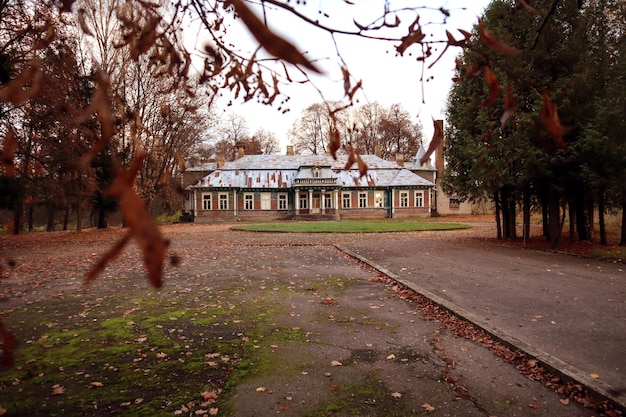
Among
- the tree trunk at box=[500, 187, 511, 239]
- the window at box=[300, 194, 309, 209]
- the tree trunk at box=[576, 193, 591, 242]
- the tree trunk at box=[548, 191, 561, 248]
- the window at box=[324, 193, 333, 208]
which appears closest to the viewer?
the tree trunk at box=[548, 191, 561, 248]

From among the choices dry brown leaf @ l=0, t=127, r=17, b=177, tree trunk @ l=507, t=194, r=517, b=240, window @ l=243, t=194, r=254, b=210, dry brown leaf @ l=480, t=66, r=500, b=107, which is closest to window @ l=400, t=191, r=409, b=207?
window @ l=243, t=194, r=254, b=210

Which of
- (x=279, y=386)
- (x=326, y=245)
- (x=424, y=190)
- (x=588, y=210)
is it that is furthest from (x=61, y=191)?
(x=424, y=190)

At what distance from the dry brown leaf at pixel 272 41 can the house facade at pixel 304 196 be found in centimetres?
4362

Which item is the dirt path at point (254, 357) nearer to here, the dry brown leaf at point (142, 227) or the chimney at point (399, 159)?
the dry brown leaf at point (142, 227)

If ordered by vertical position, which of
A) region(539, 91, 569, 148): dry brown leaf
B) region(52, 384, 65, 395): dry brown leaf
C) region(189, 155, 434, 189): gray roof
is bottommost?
region(52, 384, 65, 395): dry brown leaf

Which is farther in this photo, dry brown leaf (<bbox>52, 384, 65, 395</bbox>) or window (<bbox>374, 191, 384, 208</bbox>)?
window (<bbox>374, 191, 384, 208</bbox>)

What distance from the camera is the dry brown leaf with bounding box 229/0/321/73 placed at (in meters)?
0.93

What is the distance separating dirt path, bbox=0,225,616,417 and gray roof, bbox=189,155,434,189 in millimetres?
37099

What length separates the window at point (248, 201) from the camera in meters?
45.8

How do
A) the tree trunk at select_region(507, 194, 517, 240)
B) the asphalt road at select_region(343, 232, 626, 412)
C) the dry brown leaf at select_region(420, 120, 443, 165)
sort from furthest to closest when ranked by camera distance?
the tree trunk at select_region(507, 194, 517, 240), the asphalt road at select_region(343, 232, 626, 412), the dry brown leaf at select_region(420, 120, 443, 165)

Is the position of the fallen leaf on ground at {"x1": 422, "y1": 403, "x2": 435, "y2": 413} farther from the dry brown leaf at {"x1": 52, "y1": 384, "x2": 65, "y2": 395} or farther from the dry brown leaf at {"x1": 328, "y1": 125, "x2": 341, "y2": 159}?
the dry brown leaf at {"x1": 52, "y1": 384, "x2": 65, "y2": 395}

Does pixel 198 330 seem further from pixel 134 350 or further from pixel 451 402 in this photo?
pixel 451 402

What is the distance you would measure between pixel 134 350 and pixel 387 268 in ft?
24.5

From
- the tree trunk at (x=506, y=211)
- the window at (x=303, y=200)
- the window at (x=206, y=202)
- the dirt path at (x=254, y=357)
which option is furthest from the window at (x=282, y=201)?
the dirt path at (x=254, y=357)
